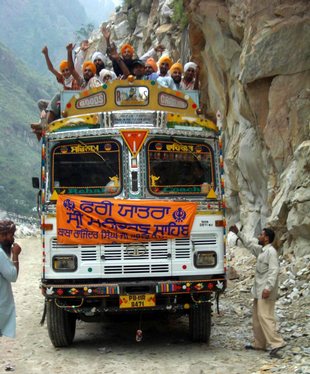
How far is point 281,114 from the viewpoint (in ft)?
44.2

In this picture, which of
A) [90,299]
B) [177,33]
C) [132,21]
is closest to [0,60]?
[132,21]

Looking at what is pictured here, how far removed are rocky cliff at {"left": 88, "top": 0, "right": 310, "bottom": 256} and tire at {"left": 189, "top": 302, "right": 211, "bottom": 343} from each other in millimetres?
4423

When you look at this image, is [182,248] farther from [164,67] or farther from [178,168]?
[164,67]

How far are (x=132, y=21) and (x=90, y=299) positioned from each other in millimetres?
37767

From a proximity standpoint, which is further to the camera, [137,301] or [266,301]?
[266,301]

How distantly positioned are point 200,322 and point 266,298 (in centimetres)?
104

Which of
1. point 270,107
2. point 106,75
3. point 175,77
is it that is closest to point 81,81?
point 106,75

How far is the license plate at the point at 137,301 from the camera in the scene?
7.19 metres

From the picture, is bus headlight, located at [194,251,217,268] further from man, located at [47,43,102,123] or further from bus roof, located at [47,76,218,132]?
man, located at [47,43,102,123]

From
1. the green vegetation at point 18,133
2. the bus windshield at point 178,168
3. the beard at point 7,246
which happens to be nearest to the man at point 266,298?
the bus windshield at point 178,168

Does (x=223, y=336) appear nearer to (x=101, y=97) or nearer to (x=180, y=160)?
(x=180, y=160)

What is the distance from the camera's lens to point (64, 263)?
23.9ft

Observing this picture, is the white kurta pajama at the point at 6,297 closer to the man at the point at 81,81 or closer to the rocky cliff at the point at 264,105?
the man at the point at 81,81

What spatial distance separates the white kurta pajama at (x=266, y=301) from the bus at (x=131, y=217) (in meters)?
0.48
